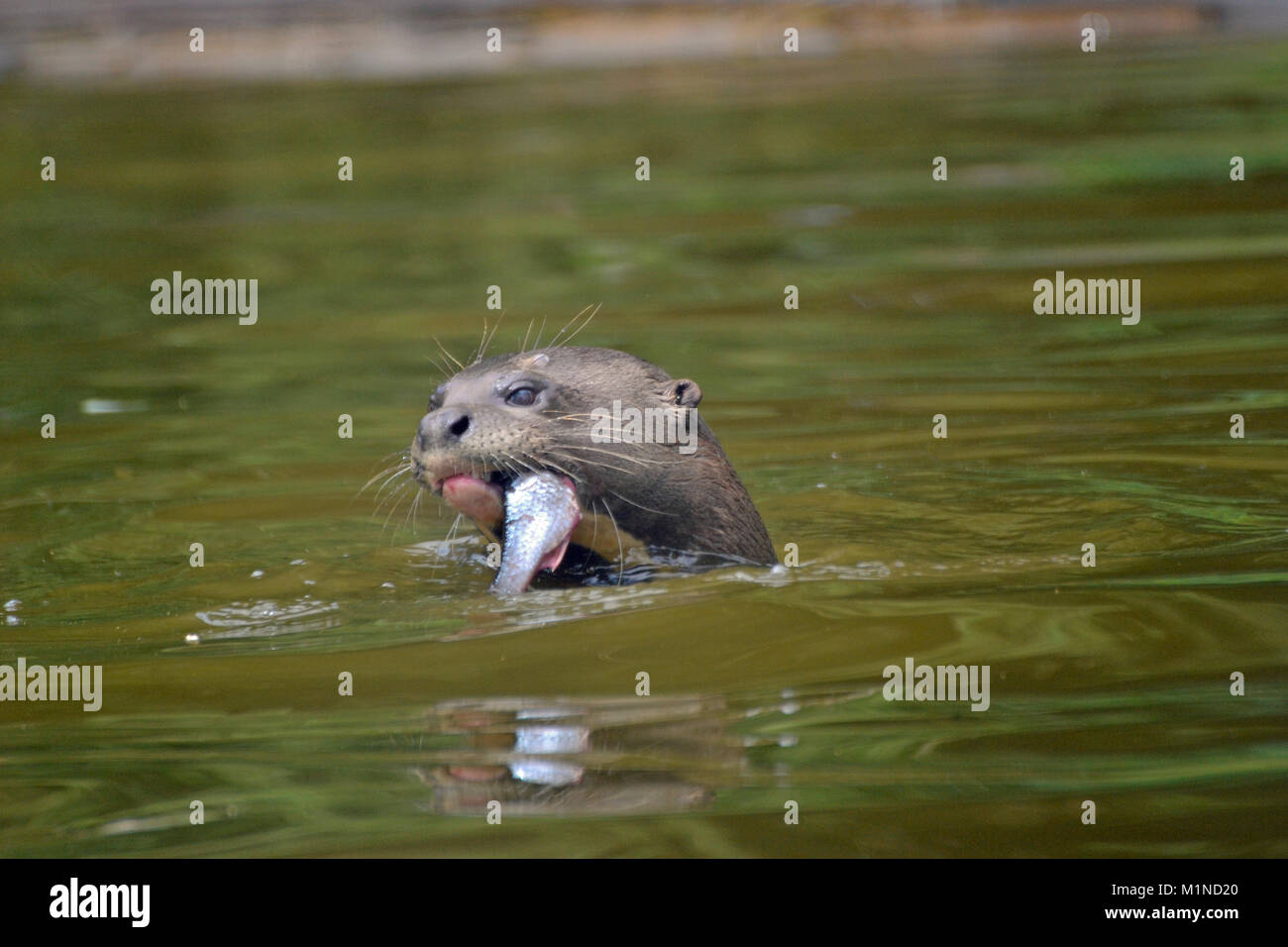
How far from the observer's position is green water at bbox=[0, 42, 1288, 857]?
4176 millimetres

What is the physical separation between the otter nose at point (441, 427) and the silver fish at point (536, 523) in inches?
8.7

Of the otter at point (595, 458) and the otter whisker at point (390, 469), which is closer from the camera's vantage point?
the otter at point (595, 458)

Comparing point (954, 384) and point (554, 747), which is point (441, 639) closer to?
point (554, 747)

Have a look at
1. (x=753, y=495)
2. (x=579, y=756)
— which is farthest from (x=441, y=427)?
(x=753, y=495)

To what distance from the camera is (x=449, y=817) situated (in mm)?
4043

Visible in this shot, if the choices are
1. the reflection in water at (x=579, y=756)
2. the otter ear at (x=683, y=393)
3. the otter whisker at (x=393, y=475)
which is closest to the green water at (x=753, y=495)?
the reflection in water at (x=579, y=756)

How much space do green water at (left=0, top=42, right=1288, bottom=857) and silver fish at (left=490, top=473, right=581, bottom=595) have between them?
193 mm

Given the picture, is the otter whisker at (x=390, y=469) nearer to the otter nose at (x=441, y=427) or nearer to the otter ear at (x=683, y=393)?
the otter nose at (x=441, y=427)

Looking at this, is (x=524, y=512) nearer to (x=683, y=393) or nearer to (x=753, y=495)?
(x=683, y=393)

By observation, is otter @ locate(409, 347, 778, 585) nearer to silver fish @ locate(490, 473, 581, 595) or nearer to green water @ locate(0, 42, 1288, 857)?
silver fish @ locate(490, 473, 581, 595)

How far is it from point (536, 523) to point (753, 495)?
6.33 feet

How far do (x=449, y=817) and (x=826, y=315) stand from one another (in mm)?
6241

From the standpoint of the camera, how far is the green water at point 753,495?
4.18m

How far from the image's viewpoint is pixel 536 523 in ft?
17.1
